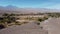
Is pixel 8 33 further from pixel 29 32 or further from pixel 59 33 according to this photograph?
pixel 59 33

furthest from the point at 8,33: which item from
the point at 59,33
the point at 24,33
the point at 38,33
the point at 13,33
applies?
the point at 59,33

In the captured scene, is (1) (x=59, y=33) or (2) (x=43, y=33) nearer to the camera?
(2) (x=43, y=33)

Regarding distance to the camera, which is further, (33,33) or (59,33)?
(59,33)

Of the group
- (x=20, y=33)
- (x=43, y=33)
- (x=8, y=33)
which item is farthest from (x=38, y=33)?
(x=8, y=33)

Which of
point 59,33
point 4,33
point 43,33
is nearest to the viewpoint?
point 43,33

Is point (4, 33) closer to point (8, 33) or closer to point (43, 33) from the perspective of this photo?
point (8, 33)

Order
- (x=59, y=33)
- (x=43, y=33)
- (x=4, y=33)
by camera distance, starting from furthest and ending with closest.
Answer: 1. (x=59, y=33)
2. (x=4, y=33)
3. (x=43, y=33)

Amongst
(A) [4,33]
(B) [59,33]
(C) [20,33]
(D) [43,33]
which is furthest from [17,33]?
(B) [59,33]

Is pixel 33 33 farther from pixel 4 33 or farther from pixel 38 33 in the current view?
pixel 4 33
